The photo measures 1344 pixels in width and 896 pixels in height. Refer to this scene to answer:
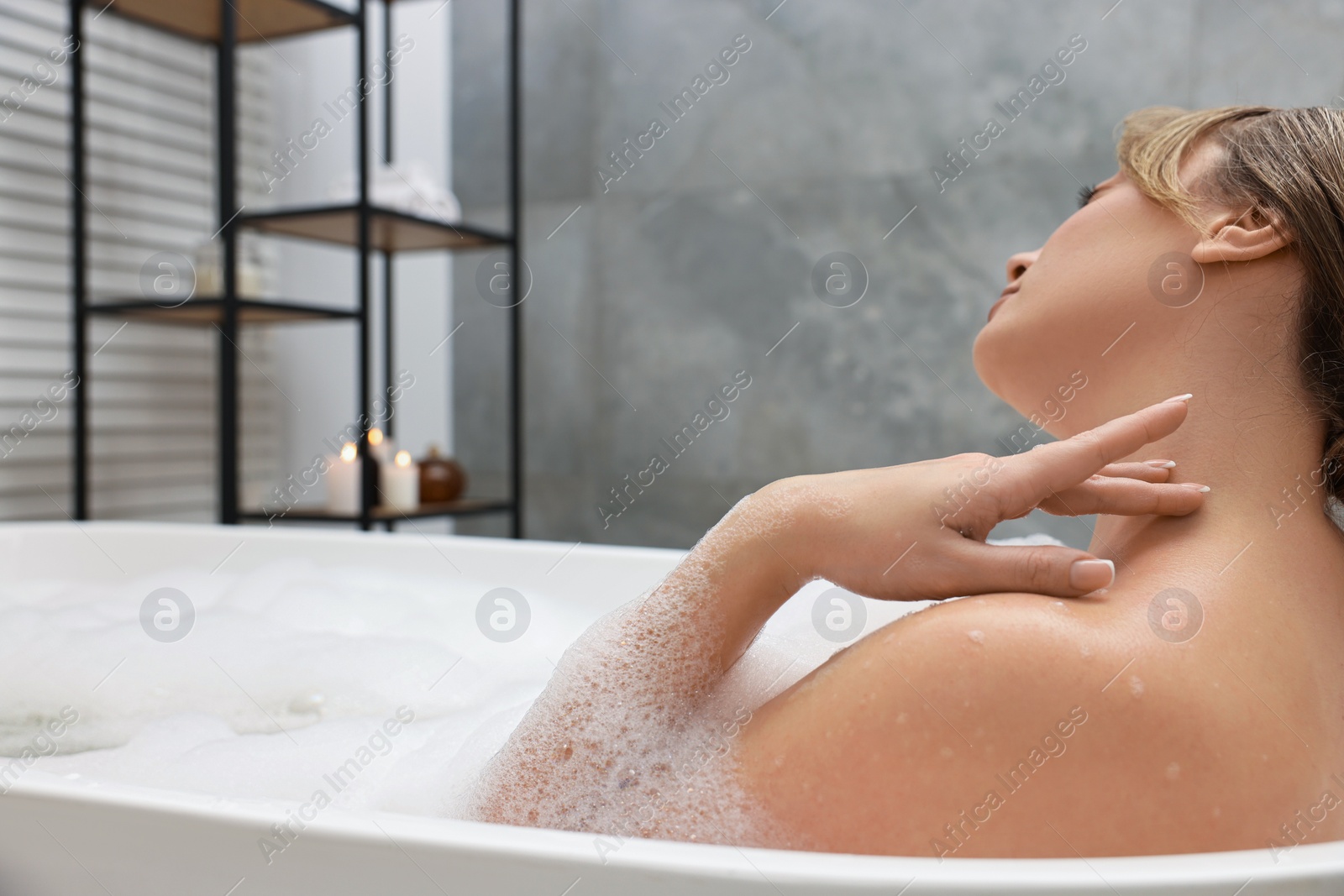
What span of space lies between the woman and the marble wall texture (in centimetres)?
140

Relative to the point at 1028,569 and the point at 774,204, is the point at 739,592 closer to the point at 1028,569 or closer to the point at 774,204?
the point at 1028,569

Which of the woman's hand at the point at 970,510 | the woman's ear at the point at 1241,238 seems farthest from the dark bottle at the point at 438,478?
the woman's ear at the point at 1241,238

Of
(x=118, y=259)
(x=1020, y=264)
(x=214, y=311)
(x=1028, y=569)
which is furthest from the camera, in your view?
(x=118, y=259)

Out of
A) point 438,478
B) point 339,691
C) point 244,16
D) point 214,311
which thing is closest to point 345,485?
point 438,478

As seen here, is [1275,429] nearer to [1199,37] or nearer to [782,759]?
[782,759]

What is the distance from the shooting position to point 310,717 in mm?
Answer: 1207

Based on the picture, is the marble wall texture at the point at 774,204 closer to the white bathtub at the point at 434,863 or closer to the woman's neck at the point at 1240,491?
the woman's neck at the point at 1240,491

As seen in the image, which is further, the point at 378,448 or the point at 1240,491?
the point at 378,448

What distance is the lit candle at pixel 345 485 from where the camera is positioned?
2455mm

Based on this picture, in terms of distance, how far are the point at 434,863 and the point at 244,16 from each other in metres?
2.49

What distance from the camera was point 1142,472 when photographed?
2.24ft

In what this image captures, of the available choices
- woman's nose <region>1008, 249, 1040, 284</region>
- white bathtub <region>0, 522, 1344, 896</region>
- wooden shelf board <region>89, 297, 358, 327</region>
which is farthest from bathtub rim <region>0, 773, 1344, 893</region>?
wooden shelf board <region>89, 297, 358, 327</region>

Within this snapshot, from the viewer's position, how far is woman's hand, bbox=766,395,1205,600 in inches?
23.6

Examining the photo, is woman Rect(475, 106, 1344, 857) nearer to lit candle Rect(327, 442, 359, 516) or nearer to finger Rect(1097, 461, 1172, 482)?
finger Rect(1097, 461, 1172, 482)
